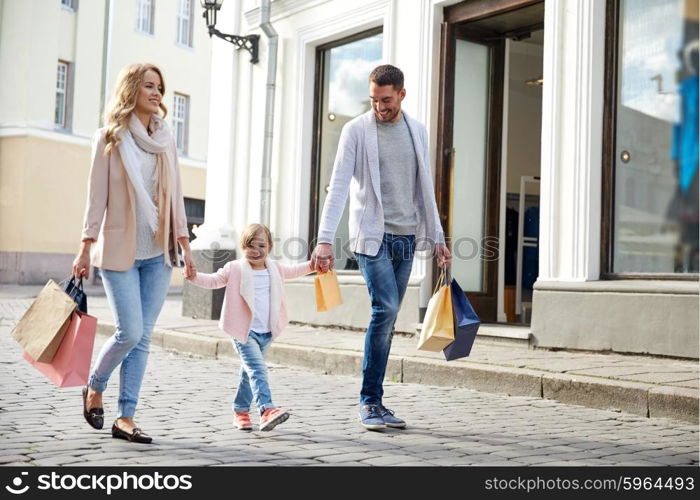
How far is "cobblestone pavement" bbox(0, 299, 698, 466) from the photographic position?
4121mm

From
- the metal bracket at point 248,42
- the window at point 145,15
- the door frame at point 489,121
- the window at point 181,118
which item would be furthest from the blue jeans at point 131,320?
the window at point 181,118

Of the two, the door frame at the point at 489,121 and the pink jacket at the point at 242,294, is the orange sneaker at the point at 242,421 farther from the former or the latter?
the door frame at the point at 489,121

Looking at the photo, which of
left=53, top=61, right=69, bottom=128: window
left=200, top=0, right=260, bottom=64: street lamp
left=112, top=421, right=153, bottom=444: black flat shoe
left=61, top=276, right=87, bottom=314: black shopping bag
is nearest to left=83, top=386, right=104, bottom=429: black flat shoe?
left=112, top=421, right=153, bottom=444: black flat shoe

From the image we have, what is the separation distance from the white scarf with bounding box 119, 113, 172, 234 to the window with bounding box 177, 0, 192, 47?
953 inches

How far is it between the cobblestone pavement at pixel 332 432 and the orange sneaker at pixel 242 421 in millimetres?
57

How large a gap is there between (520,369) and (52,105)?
19931 mm

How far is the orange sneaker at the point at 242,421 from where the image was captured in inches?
191

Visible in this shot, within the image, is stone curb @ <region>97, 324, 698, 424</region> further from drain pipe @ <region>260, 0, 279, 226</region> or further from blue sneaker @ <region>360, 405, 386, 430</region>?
drain pipe @ <region>260, 0, 279, 226</region>

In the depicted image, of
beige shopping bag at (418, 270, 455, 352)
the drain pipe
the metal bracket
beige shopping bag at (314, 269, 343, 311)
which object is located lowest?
beige shopping bag at (418, 270, 455, 352)

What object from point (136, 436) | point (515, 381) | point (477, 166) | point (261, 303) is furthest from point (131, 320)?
point (477, 166)
